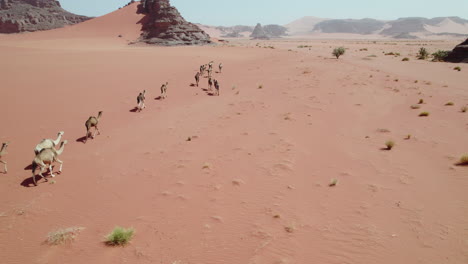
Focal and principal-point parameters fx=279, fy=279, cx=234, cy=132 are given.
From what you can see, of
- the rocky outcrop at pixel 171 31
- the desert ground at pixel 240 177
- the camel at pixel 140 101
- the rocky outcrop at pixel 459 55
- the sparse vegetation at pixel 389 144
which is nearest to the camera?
the desert ground at pixel 240 177

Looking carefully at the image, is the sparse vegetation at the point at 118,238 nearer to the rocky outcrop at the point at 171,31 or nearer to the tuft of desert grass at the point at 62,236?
the tuft of desert grass at the point at 62,236

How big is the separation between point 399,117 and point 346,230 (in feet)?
31.4

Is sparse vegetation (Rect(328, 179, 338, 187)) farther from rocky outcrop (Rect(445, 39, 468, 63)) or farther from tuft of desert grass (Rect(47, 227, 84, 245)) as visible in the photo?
rocky outcrop (Rect(445, 39, 468, 63))

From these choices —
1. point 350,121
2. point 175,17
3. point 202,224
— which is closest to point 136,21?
point 175,17

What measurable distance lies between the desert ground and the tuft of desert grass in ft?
0.55

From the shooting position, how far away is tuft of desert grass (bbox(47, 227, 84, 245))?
17.9 feet

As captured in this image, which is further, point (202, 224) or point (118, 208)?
point (118, 208)

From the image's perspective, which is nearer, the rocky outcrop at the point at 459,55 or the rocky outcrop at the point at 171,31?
the rocky outcrop at the point at 459,55

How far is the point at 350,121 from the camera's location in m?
12.6

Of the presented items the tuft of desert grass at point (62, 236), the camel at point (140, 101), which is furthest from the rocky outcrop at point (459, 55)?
the tuft of desert grass at point (62, 236)

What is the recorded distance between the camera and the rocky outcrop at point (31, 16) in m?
70.9

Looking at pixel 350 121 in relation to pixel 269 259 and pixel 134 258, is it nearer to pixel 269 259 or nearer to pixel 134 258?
pixel 269 259

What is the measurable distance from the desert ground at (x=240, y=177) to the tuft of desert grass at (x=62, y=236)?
6.6 inches

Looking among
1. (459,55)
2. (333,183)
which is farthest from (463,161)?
(459,55)
